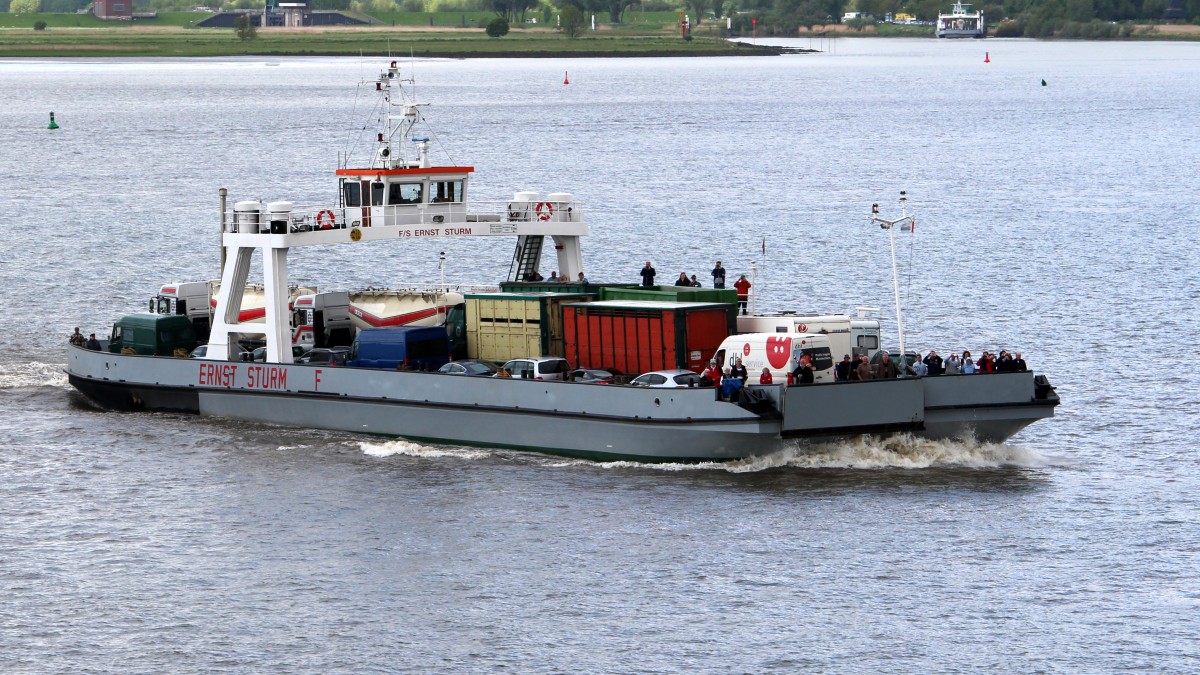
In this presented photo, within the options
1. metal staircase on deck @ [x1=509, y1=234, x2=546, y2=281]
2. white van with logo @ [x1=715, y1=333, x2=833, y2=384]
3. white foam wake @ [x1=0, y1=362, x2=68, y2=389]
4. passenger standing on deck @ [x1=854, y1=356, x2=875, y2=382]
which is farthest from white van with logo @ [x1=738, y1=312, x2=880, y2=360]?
white foam wake @ [x1=0, y1=362, x2=68, y2=389]

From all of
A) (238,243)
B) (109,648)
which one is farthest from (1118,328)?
(109,648)

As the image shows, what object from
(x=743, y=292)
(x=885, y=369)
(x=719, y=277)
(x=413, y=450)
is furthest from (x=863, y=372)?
(x=413, y=450)

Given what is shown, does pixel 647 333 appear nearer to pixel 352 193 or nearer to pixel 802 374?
pixel 802 374

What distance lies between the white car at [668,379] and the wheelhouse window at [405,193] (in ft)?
34.1

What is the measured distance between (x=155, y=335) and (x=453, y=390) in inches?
431

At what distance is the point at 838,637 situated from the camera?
30000mm

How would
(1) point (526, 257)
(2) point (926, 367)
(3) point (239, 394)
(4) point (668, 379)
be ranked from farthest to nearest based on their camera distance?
(1) point (526, 257) → (3) point (239, 394) → (2) point (926, 367) → (4) point (668, 379)

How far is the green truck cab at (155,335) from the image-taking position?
160 feet

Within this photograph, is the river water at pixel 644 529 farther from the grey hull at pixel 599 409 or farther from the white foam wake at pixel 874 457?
the grey hull at pixel 599 409

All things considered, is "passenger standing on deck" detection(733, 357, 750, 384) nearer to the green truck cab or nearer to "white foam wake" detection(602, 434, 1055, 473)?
"white foam wake" detection(602, 434, 1055, 473)

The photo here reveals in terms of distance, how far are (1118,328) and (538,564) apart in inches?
1249

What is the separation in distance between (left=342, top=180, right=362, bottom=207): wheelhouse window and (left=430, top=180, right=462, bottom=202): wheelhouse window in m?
1.96

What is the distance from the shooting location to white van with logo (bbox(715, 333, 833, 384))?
130 feet

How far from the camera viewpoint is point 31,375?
5362 cm
